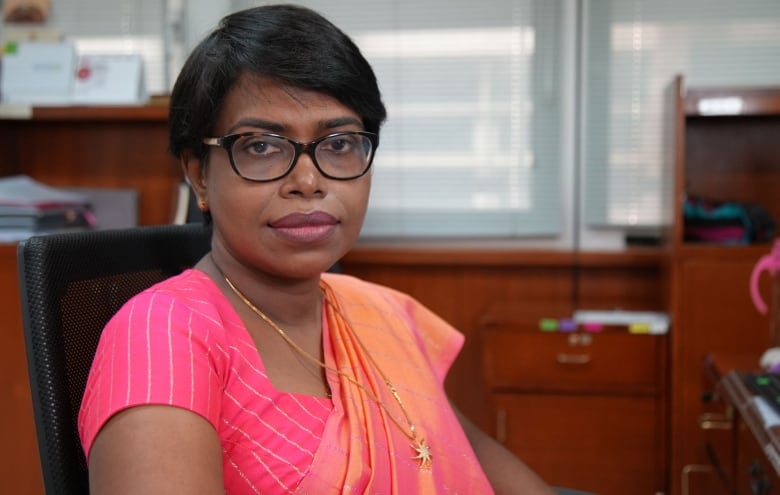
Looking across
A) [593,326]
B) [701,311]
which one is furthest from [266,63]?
[701,311]

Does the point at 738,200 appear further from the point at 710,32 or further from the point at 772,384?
the point at 772,384

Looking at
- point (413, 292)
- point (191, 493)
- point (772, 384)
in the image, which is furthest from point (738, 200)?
point (191, 493)

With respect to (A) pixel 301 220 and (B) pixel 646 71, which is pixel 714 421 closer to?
(B) pixel 646 71

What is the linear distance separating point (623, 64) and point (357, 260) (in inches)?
42.0

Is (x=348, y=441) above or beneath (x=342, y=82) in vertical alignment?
beneath

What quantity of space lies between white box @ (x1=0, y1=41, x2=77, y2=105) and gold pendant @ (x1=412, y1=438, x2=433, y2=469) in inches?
77.6

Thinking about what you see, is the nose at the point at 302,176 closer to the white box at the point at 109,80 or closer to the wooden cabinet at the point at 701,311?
the wooden cabinet at the point at 701,311

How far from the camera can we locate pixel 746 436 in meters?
1.46

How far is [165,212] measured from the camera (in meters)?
2.77

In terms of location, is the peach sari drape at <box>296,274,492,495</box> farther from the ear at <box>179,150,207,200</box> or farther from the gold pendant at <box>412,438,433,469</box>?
the ear at <box>179,150,207,200</box>

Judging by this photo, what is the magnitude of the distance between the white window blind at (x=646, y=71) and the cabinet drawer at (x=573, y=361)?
0.44 meters

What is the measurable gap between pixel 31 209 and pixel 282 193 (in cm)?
A: 170

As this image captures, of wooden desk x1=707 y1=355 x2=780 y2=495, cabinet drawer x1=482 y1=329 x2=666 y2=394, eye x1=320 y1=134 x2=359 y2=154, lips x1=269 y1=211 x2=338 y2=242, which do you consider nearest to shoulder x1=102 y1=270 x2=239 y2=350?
lips x1=269 y1=211 x2=338 y2=242

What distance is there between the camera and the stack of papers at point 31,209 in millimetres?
2408
